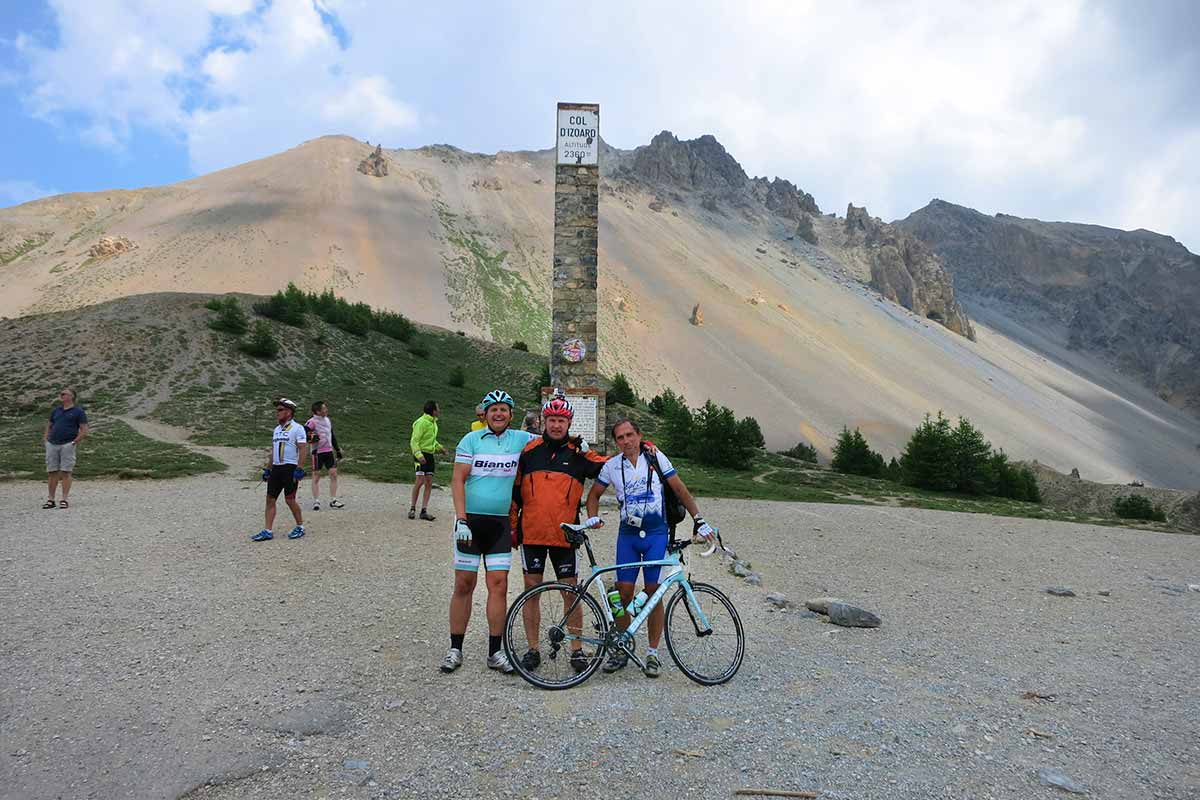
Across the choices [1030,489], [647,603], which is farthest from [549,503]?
[1030,489]

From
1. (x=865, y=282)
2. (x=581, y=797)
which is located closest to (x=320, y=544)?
(x=581, y=797)

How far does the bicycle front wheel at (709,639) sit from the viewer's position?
192 inches

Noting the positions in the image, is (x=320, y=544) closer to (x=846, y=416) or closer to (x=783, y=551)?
(x=783, y=551)

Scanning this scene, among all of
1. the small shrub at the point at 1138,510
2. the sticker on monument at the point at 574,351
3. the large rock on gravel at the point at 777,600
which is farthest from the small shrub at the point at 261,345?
the small shrub at the point at 1138,510

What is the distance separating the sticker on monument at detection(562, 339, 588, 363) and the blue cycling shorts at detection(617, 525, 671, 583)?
8174 mm

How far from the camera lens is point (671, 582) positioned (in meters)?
4.88

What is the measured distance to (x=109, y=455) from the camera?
1623 cm

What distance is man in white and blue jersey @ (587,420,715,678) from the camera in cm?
491

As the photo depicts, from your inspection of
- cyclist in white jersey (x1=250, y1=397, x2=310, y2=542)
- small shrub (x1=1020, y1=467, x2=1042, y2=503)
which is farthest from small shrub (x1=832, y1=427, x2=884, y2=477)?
cyclist in white jersey (x1=250, y1=397, x2=310, y2=542)

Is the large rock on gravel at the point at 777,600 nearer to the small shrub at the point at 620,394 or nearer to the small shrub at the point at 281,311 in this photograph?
the small shrub at the point at 620,394

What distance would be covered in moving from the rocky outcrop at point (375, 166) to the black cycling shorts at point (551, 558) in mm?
96826

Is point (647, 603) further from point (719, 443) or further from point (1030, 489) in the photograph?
point (1030, 489)

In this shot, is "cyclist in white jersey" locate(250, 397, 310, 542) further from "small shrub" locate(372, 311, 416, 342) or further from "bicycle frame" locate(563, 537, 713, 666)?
"small shrub" locate(372, 311, 416, 342)

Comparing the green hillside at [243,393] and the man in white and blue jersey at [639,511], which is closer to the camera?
the man in white and blue jersey at [639,511]
